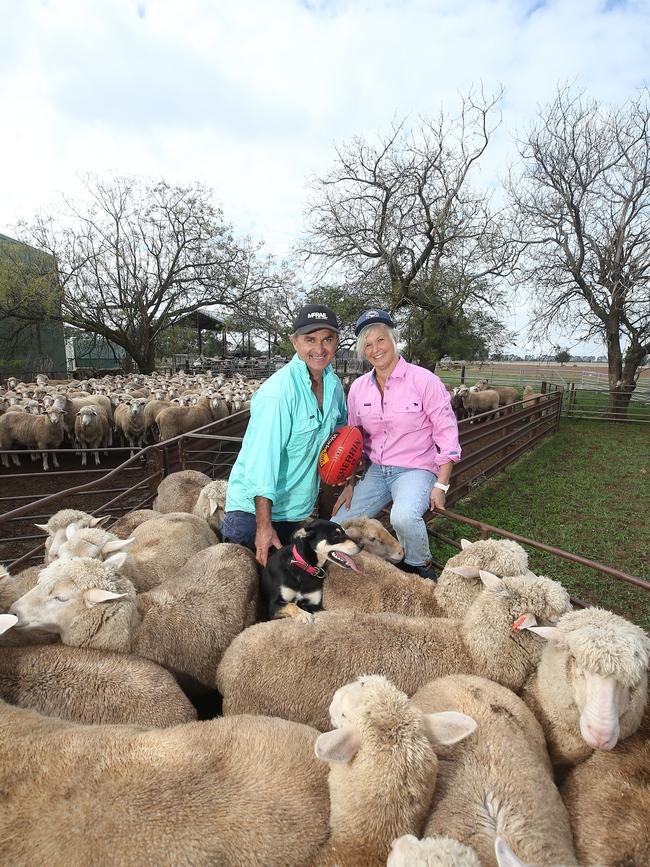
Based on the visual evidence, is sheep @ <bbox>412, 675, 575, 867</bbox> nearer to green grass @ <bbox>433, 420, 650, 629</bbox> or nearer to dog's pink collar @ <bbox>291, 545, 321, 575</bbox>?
dog's pink collar @ <bbox>291, 545, 321, 575</bbox>

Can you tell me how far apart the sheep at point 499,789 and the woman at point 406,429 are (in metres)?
1.48

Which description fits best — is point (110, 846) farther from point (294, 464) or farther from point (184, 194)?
point (184, 194)

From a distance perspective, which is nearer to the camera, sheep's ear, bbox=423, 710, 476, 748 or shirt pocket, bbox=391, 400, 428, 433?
sheep's ear, bbox=423, 710, 476, 748

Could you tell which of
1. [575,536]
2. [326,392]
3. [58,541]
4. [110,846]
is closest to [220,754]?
[110,846]

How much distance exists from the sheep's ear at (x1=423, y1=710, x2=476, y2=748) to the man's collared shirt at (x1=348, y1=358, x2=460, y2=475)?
2.08 metres

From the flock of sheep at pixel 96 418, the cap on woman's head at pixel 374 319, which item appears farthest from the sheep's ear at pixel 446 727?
the flock of sheep at pixel 96 418

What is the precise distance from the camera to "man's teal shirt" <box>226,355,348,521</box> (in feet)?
9.68

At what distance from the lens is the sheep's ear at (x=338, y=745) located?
4.60 ft

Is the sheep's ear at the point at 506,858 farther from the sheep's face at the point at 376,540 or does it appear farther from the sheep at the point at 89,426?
the sheep at the point at 89,426

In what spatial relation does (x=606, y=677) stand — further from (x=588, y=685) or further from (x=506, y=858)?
(x=506, y=858)

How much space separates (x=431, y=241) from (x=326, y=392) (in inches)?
816

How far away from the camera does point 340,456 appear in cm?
313

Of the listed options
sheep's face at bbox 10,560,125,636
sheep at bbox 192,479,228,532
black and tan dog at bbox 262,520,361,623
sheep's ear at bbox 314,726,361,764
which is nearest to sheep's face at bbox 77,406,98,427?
sheep at bbox 192,479,228,532

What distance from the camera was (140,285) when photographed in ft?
95.0
